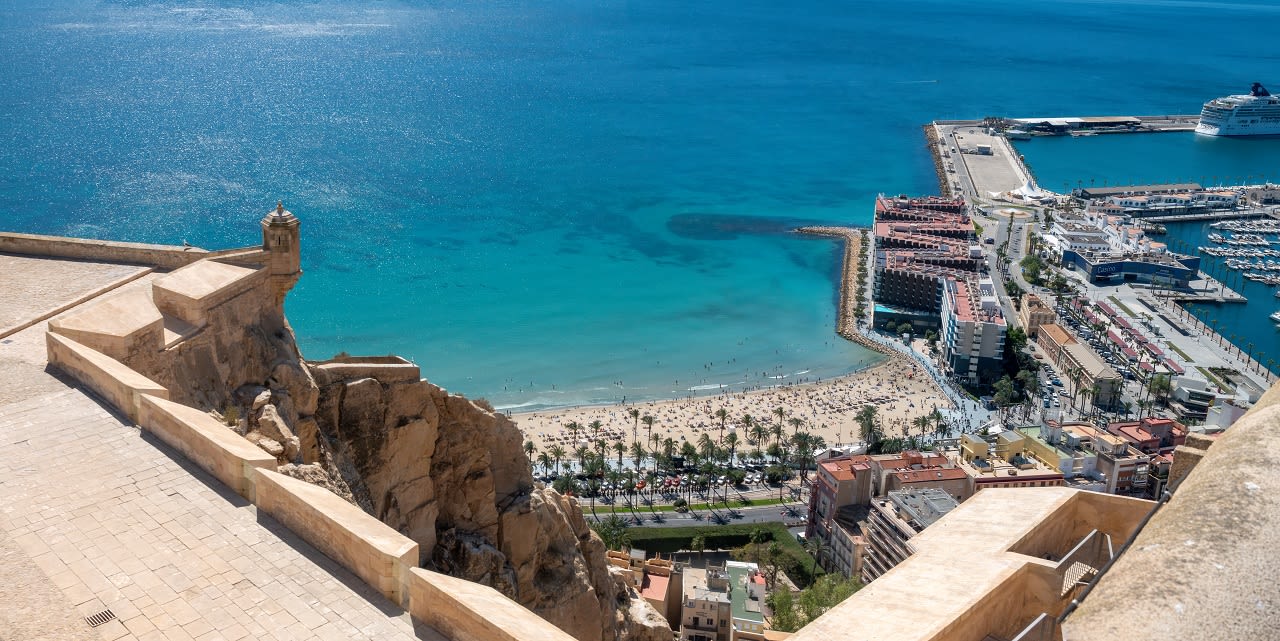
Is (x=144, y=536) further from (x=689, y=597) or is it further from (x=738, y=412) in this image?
(x=738, y=412)

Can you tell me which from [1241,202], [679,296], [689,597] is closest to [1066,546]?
[689,597]

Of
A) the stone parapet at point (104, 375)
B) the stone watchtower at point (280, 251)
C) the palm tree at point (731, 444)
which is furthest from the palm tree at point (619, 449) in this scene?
the stone parapet at point (104, 375)

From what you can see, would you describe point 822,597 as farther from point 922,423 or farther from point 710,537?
point 922,423

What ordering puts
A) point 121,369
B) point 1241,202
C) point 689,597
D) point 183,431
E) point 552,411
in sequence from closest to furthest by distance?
point 183,431 → point 121,369 → point 689,597 → point 552,411 → point 1241,202

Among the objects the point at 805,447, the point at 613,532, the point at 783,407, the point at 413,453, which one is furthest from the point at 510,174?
the point at 413,453

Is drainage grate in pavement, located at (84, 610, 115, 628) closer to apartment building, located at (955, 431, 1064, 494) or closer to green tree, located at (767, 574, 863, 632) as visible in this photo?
green tree, located at (767, 574, 863, 632)

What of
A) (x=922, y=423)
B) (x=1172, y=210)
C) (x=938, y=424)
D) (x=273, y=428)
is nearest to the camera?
(x=273, y=428)
